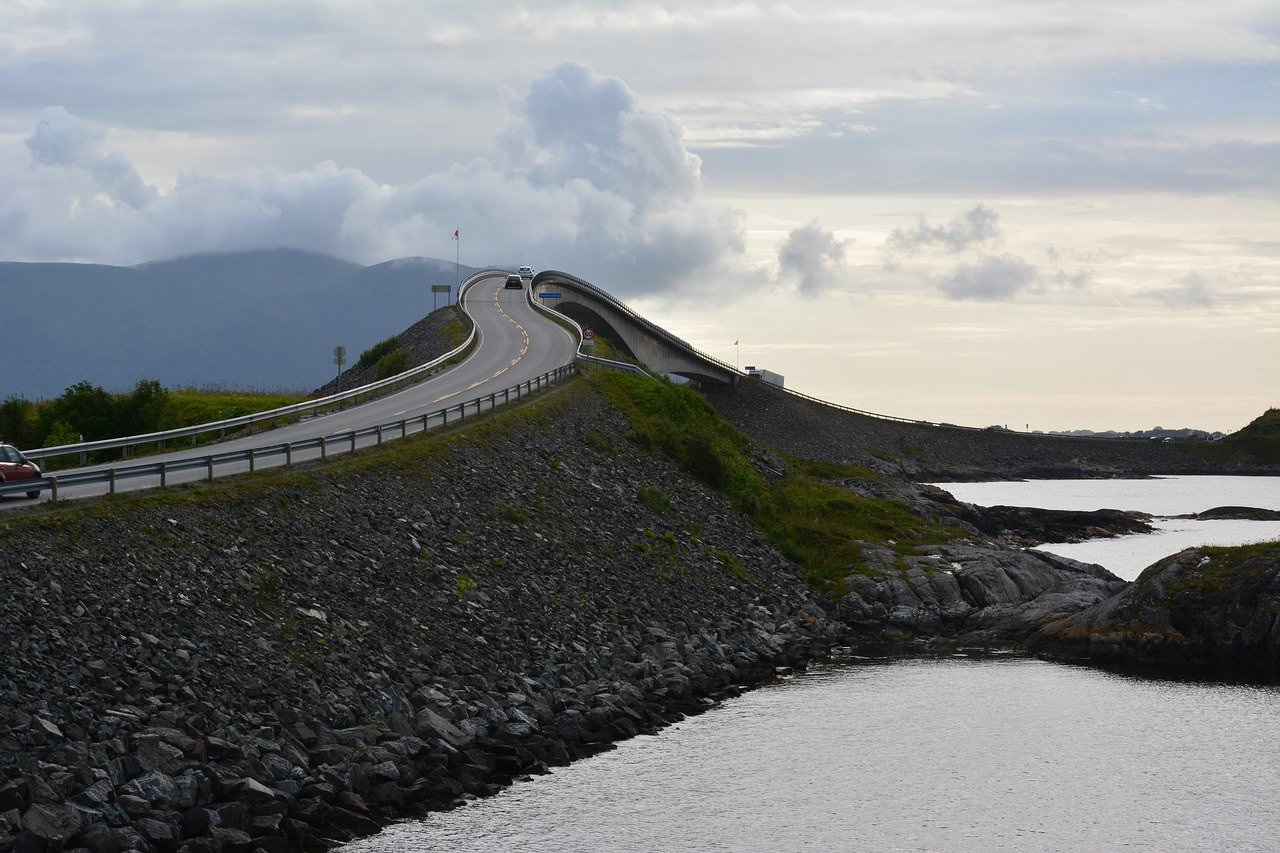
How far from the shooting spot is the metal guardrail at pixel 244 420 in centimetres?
4037

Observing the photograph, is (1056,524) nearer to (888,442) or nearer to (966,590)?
(966,590)

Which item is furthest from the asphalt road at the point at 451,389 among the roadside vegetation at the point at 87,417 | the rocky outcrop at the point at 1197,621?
the rocky outcrop at the point at 1197,621

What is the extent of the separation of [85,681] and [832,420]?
138736 millimetres

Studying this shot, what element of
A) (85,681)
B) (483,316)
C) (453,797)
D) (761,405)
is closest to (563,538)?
(453,797)

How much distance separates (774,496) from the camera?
70625 mm

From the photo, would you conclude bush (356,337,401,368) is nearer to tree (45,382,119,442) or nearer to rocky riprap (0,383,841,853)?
tree (45,382,119,442)

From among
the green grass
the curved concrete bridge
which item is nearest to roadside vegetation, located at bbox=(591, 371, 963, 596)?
the green grass

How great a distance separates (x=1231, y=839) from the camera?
100 ft

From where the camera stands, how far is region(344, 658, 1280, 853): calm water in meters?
30.3

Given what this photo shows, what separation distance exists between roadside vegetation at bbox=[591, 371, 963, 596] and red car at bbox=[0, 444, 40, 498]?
3323 cm

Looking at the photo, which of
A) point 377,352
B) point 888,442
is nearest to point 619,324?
point 377,352

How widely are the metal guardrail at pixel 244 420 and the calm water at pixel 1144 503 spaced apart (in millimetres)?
39800

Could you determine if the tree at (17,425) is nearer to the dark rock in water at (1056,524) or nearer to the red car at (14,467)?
the red car at (14,467)

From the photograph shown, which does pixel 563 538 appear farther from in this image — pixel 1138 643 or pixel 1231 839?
pixel 1231 839
